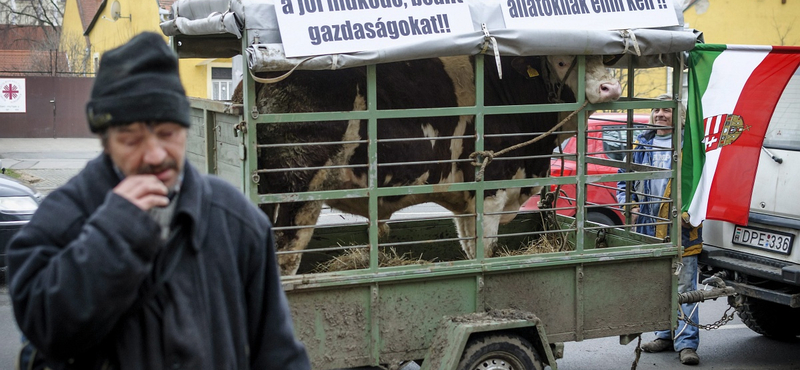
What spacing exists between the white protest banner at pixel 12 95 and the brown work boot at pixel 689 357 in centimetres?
2474

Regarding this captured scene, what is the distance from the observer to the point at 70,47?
3362cm

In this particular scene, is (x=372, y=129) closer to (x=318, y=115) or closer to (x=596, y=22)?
(x=318, y=115)

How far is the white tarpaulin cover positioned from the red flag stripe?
2.24 ft

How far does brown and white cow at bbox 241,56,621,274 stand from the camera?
5332 millimetres

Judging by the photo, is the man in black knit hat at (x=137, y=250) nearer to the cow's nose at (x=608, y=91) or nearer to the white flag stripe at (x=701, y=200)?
the cow's nose at (x=608, y=91)

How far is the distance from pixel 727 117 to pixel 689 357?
6.92 feet

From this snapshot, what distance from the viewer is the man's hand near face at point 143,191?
1.87 metres

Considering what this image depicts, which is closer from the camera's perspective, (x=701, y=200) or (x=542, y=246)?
(x=701, y=200)

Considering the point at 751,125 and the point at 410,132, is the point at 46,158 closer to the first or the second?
the point at 410,132

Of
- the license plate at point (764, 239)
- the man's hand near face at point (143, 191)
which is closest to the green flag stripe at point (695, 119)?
the license plate at point (764, 239)

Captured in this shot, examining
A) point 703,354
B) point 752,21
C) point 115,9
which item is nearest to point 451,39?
point 703,354

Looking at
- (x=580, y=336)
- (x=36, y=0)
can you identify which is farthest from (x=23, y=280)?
(x=36, y=0)

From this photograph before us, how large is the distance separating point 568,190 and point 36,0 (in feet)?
134

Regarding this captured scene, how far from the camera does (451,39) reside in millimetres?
5023
